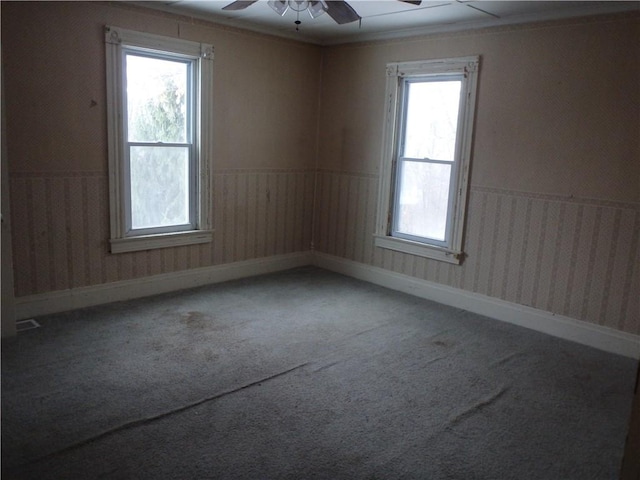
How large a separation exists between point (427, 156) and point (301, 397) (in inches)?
111

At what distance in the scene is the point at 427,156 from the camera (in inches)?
196

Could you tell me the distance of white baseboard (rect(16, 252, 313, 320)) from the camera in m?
4.07

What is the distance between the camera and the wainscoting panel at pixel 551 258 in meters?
3.85

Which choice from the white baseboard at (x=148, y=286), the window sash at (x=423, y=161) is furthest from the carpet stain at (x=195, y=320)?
the window sash at (x=423, y=161)

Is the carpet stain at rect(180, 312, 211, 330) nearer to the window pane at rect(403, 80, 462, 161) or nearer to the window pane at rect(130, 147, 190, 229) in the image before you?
the window pane at rect(130, 147, 190, 229)

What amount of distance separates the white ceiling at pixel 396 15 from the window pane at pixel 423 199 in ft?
4.05

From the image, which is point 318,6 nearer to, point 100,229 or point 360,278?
point 100,229

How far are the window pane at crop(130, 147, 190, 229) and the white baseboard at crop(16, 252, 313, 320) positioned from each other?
0.51 meters

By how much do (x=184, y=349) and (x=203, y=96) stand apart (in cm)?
236

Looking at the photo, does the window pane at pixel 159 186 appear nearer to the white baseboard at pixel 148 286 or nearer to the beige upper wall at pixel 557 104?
the white baseboard at pixel 148 286

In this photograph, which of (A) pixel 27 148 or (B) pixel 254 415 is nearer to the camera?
(B) pixel 254 415

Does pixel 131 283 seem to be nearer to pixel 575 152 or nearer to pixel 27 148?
pixel 27 148

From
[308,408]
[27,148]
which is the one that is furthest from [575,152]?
[27,148]

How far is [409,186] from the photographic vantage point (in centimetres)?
516
